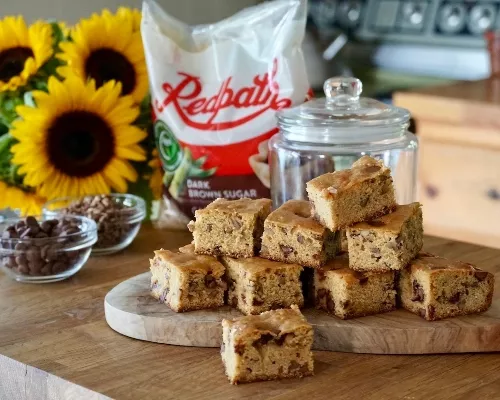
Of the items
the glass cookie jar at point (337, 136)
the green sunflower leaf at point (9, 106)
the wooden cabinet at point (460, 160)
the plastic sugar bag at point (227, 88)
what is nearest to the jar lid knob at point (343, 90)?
the glass cookie jar at point (337, 136)

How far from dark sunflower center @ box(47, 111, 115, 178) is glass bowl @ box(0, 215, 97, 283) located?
24cm

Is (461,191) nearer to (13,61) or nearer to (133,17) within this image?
(133,17)

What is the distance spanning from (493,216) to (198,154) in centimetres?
127

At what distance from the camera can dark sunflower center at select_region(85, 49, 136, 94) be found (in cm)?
188

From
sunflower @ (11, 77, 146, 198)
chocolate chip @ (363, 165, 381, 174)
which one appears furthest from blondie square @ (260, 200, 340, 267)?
sunflower @ (11, 77, 146, 198)

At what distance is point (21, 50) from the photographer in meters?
1.88

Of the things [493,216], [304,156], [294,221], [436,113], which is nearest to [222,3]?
[436,113]

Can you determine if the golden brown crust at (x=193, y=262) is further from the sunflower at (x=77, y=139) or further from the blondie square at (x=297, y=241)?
the sunflower at (x=77, y=139)

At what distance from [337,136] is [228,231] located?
306mm

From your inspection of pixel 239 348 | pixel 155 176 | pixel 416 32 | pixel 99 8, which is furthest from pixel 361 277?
pixel 416 32

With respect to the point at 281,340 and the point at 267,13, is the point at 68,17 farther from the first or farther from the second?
the point at 281,340

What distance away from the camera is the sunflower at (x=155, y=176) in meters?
1.92

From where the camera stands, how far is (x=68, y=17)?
3.32 meters

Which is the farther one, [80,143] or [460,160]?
[460,160]
